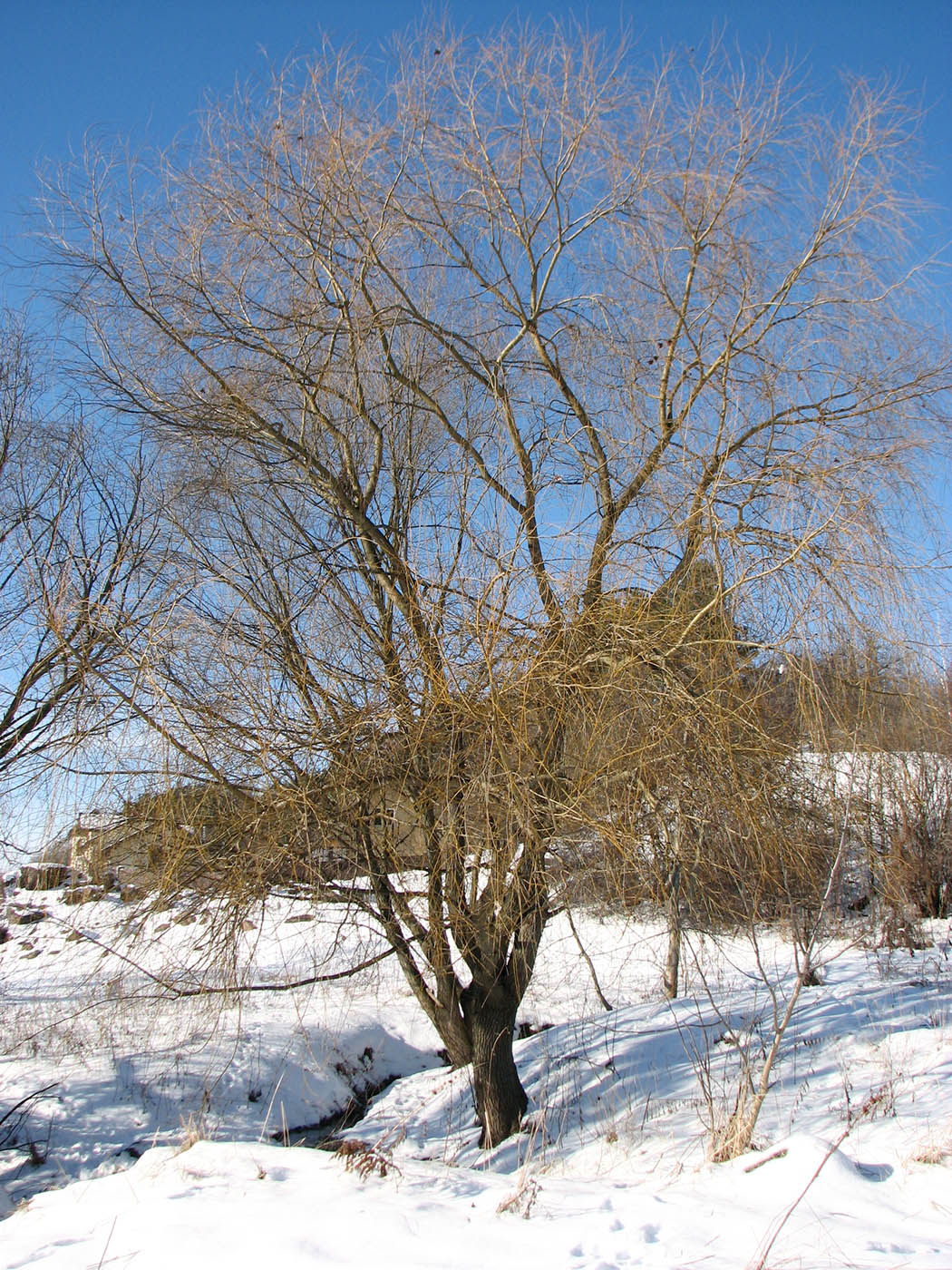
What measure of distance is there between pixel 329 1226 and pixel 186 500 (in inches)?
181

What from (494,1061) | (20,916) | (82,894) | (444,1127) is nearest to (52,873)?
(82,894)

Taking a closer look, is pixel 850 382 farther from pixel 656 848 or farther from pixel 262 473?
pixel 262 473

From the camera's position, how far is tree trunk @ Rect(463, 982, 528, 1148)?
5.25 m

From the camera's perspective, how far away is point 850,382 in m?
4.91

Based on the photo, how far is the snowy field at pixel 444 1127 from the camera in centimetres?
246

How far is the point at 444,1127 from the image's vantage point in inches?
230

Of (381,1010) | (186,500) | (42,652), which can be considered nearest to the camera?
(186,500)

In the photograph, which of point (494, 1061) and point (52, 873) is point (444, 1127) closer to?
point (494, 1061)

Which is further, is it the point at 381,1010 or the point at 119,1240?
the point at 381,1010

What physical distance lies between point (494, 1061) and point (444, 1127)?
92 centimetres

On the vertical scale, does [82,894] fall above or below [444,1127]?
above

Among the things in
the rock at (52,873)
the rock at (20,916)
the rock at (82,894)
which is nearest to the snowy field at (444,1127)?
the rock at (82,894)

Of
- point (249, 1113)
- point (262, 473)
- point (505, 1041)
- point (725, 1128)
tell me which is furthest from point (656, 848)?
point (249, 1113)

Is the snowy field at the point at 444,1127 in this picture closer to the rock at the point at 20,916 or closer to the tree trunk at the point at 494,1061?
the tree trunk at the point at 494,1061
